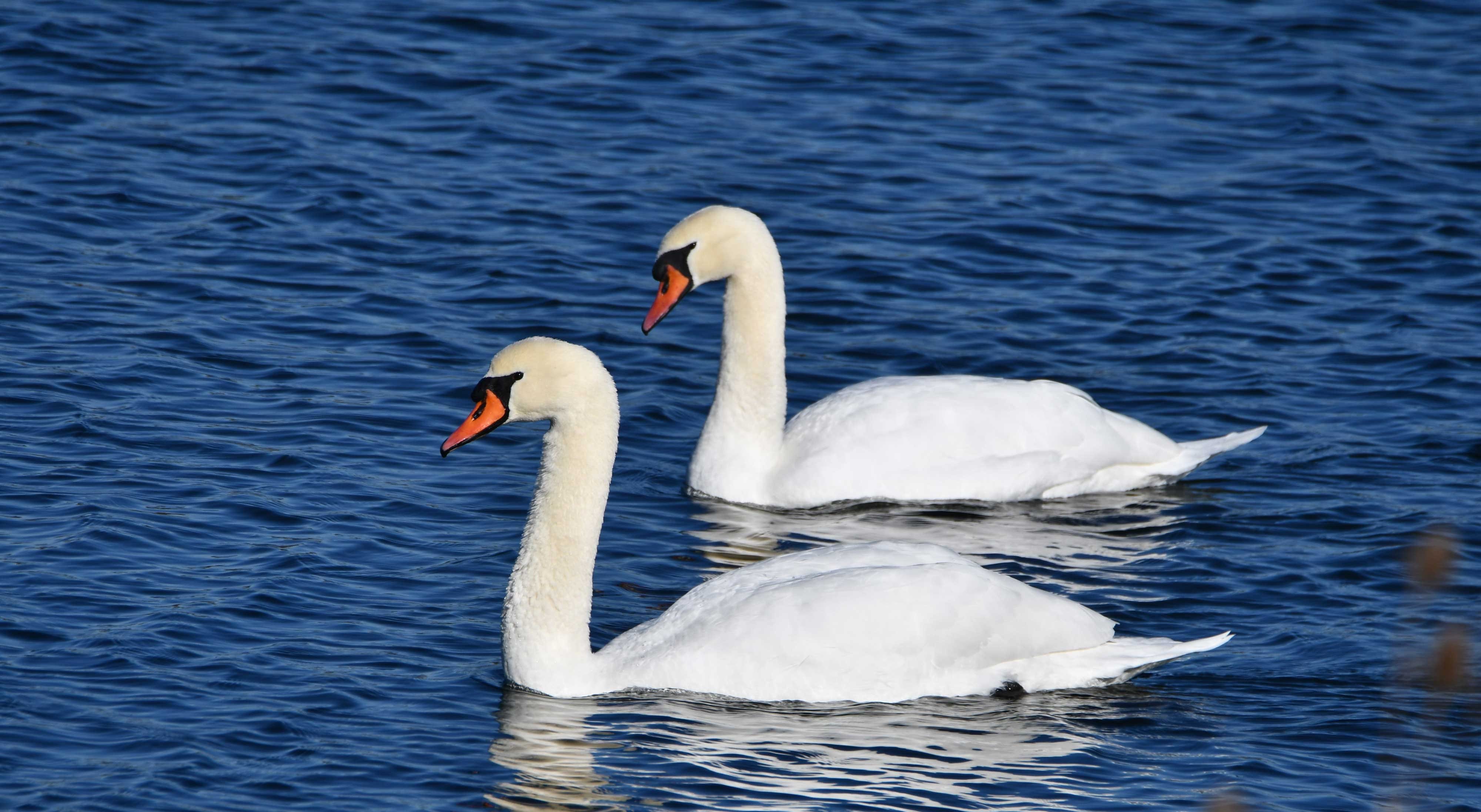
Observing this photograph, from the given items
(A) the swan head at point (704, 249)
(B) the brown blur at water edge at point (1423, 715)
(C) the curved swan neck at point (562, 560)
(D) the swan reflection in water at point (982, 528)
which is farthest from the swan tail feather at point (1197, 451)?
(C) the curved swan neck at point (562, 560)

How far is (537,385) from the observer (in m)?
7.77

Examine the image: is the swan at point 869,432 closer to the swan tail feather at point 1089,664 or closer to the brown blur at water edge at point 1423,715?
the brown blur at water edge at point 1423,715

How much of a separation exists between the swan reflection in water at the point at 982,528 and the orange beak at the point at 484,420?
76.1 inches

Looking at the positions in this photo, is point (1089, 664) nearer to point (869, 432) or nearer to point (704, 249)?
point (869, 432)

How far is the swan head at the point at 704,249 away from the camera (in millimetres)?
10641

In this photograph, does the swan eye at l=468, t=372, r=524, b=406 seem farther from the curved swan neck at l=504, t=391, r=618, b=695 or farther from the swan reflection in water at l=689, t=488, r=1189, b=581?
the swan reflection in water at l=689, t=488, r=1189, b=581

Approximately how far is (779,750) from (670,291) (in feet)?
12.8

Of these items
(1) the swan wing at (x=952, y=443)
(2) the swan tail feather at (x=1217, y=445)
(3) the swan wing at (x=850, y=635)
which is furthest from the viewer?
(2) the swan tail feather at (x=1217, y=445)

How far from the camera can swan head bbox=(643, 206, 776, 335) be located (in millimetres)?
10641

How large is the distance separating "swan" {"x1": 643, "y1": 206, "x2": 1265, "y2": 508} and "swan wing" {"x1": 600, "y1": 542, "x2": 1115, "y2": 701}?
2511 mm

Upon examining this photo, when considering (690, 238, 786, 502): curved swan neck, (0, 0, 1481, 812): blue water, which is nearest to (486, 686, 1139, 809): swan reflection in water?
(0, 0, 1481, 812): blue water

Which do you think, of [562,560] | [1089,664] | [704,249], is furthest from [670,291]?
[1089,664]

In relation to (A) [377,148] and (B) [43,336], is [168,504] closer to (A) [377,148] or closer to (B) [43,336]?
(B) [43,336]

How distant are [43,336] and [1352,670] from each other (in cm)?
703
